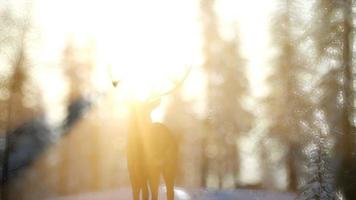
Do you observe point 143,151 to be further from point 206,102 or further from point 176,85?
point 206,102

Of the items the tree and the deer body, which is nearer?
the deer body

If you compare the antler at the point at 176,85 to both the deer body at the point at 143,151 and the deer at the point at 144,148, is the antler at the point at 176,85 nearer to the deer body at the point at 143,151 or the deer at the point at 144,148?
the deer at the point at 144,148

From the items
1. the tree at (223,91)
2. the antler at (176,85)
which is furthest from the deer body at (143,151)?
the tree at (223,91)

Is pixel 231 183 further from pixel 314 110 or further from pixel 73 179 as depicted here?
pixel 314 110

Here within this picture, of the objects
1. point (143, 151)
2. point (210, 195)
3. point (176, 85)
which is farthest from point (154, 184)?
point (210, 195)

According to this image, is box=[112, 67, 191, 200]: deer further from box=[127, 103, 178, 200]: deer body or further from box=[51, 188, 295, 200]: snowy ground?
box=[51, 188, 295, 200]: snowy ground

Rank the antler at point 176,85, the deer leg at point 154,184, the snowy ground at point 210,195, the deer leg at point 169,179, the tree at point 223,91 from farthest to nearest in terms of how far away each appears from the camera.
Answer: the tree at point 223,91 → the snowy ground at point 210,195 → the deer leg at point 169,179 → the deer leg at point 154,184 → the antler at point 176,85

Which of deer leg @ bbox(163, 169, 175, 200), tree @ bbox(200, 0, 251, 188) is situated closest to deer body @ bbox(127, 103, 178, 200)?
deer leg @ bbox(163, 169, 175, 200)

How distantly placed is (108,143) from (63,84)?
729 cm

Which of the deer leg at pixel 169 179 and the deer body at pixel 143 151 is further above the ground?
the deer body at pixel 143 151

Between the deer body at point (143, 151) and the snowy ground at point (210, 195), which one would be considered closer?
the deer body at point (143, 151)

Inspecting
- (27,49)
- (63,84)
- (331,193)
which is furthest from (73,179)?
(331,193)

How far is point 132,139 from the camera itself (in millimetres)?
8742

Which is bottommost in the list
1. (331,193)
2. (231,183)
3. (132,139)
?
(231,183)
